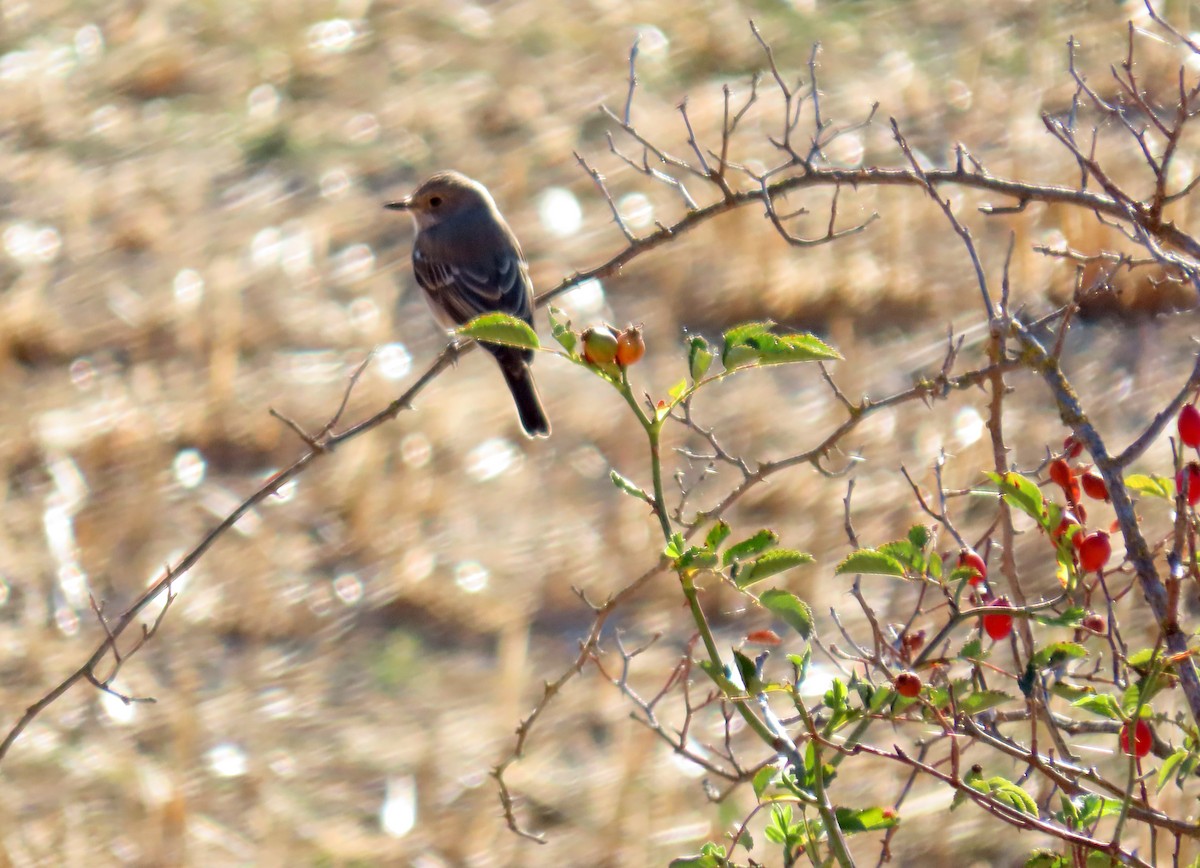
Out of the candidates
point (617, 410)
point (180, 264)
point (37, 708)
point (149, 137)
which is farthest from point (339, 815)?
point (149, 137)

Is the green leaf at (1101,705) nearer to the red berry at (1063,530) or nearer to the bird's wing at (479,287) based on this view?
the red berry at (1063,530)

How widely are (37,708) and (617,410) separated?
5606 millimetres

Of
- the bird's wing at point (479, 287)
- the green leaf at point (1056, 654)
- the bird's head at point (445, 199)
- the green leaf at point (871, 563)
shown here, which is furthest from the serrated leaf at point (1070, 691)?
the bird's head at point (445, 199)

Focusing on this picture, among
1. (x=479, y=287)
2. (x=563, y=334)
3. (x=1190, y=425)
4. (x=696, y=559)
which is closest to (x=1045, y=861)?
(x=1190, y=425)

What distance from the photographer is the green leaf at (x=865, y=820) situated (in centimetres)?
211

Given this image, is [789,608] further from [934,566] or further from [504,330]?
[504,330]

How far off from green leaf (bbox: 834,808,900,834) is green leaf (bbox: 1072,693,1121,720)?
28 cm

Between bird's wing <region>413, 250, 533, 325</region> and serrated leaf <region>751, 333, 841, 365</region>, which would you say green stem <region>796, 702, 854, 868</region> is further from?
bird's wing <region>413, 250, 533, 325</region>

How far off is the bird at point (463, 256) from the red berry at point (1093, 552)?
4.25 meters

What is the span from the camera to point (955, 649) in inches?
269

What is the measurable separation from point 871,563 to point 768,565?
213mm

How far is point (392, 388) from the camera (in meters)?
8.38

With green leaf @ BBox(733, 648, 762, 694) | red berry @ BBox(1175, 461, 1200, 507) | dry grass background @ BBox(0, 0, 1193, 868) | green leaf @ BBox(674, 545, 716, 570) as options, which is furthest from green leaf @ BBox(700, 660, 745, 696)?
dry grass background @ BBox(0, 0, 1193, 868)

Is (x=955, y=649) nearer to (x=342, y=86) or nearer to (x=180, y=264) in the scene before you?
(x=180, y=264)
